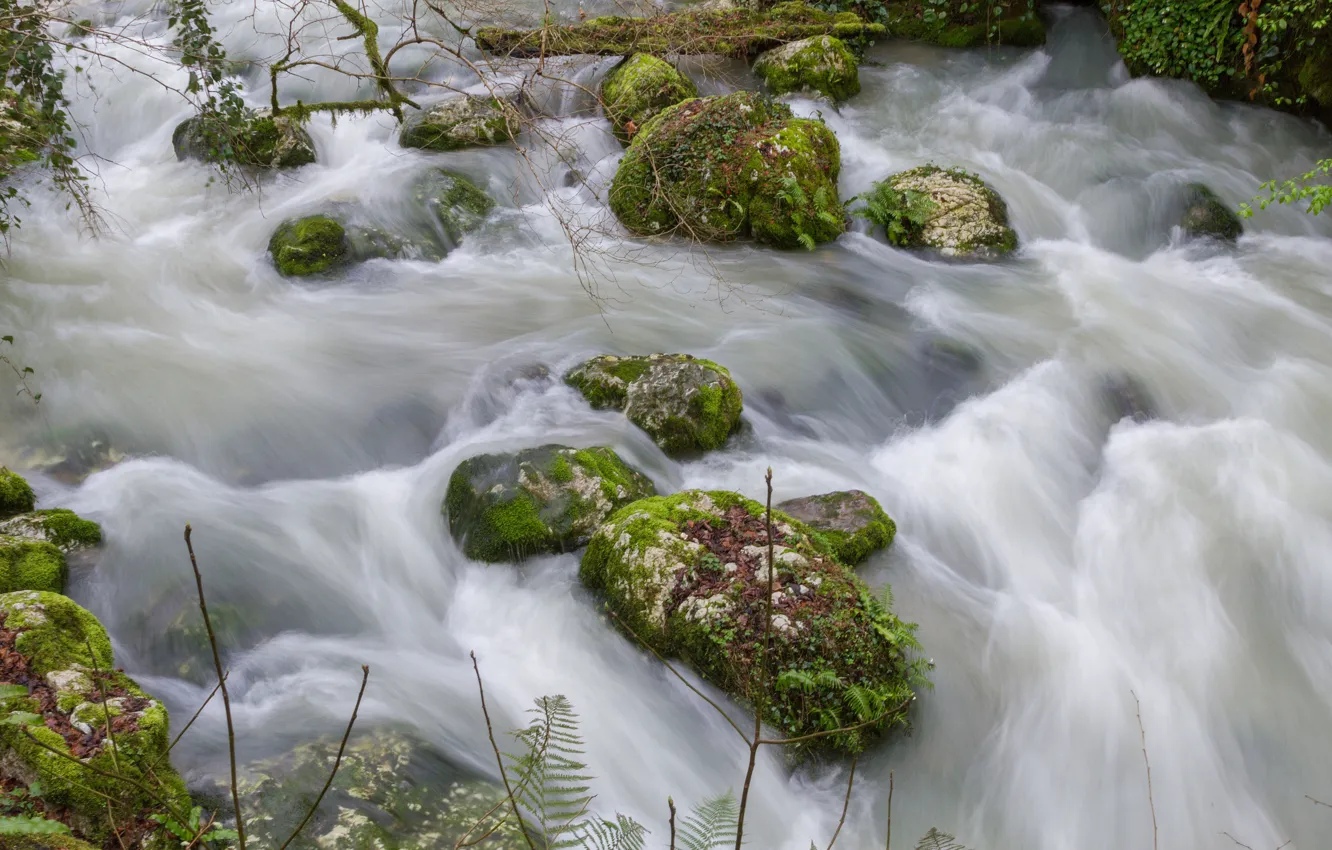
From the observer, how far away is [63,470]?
6.06 meters

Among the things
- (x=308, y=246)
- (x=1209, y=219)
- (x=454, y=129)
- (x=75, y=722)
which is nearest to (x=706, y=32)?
(x=454, y=129)

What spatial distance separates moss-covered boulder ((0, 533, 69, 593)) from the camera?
4.54 m

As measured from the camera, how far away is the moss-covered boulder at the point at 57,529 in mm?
5061

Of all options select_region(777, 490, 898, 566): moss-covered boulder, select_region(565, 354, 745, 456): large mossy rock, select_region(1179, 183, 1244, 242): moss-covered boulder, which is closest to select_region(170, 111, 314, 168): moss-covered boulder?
select_region(565, 354, 745, 456): large mossy rock

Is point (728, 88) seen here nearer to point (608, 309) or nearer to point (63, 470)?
point (608, 309)

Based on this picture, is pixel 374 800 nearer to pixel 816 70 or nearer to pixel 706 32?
pixel 816 70

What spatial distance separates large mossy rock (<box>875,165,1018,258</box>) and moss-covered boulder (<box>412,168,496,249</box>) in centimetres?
410

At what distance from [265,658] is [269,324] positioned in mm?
3980

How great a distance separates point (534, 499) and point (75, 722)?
8.45 ft

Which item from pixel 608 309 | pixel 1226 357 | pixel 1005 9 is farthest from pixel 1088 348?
pixel 1005 9

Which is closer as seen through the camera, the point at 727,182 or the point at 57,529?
the point at 57,529

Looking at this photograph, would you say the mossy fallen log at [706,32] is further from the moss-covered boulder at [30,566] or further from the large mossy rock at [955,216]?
the moss-covered boulder at [30,566]

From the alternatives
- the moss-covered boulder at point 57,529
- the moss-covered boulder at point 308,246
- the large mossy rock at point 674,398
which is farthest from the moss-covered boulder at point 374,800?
the moss-covered boulder at point 308,246

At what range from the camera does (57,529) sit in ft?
17.0
